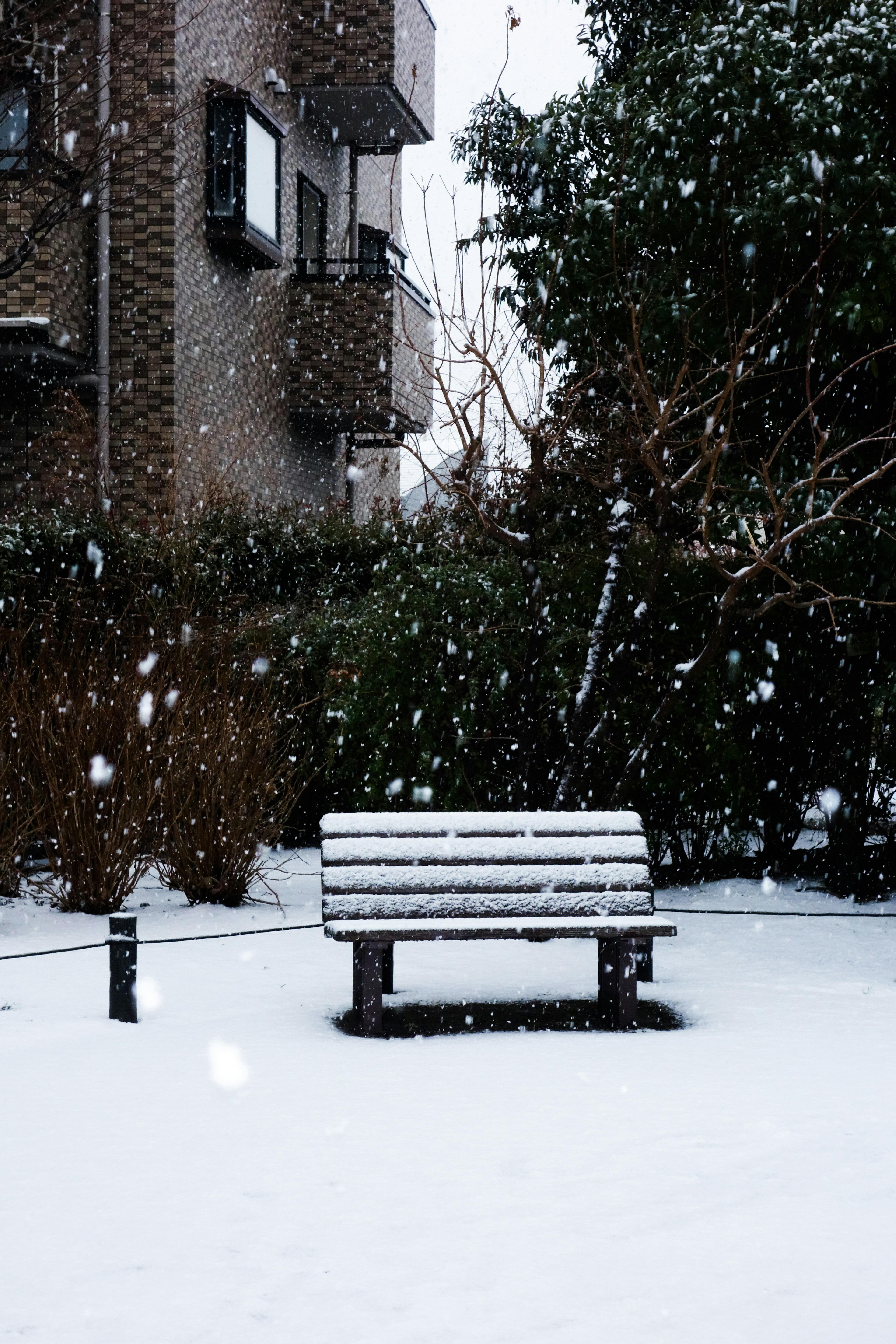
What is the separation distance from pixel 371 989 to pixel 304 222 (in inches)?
683

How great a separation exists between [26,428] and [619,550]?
9638 millimetres

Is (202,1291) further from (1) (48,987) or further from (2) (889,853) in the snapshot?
(2) (889,853)

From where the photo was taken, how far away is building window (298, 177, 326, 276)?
814 inches

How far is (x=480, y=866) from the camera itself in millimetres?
6453

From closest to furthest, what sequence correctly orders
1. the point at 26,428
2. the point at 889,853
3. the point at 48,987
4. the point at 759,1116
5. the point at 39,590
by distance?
the point at 759,1116, the point at 48,987, the point at 889,853, the point at 39,590, the point at 26,428

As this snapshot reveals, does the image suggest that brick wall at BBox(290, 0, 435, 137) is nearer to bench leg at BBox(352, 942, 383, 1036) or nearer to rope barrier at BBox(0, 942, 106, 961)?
rope barrier at BBox(0, 942, 106, 961)

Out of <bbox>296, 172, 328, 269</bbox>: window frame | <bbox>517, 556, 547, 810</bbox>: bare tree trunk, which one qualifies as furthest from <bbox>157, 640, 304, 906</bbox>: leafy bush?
<bbox>296, 172, 328, 269</bbox>: window frame

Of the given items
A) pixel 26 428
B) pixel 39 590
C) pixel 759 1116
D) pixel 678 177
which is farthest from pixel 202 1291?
pixel 26 428

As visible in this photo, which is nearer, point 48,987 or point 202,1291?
point 202,1291

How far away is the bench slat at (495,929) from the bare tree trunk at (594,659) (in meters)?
2.12

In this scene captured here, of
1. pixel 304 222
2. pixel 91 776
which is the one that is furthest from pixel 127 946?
pixel 304 222

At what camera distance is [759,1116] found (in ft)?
15.9

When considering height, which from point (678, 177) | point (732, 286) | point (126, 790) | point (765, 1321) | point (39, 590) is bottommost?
point (765, 1321)

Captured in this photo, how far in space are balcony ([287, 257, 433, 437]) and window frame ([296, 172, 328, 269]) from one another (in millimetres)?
364
